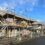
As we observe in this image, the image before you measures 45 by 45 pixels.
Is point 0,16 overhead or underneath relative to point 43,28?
overhead

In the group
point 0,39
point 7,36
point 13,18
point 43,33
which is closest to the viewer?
point 0,39

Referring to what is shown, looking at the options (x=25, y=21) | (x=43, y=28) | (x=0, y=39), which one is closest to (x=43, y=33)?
(x=43, y=28)

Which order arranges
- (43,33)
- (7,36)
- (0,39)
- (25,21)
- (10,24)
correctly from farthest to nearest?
(43,33)
(25,21)
(10,24)
(7,36)
(0,39)

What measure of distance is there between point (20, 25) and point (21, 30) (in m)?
0.93

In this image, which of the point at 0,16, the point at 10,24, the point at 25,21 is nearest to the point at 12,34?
the point at 10,24

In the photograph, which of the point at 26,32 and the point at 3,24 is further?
the point at 26,32

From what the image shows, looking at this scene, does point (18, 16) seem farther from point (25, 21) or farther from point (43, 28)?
point (43, 28)

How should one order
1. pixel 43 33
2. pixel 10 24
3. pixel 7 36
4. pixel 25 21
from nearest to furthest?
pixel 7 36 → pixel 10 24 → pixel 25 21 → pixel 43 33

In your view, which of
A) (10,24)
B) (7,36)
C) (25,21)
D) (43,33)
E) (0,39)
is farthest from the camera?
(43,33)

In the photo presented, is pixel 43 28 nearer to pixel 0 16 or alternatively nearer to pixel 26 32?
pixel 26 32

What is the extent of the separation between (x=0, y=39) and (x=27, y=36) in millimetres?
8272

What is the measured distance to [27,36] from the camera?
103 feet

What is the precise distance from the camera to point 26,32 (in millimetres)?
32000

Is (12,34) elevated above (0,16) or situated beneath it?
situated beneath
